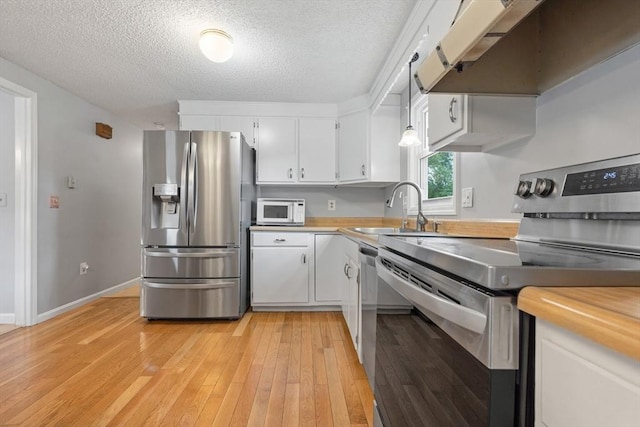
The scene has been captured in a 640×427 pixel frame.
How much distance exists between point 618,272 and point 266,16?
6.78 feet

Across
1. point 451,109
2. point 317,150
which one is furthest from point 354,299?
point 317,150

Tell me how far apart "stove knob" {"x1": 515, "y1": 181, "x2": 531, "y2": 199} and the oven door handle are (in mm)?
562

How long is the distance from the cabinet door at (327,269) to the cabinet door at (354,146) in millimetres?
681

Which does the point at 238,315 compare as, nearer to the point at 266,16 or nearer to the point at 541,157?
the point at 266,16

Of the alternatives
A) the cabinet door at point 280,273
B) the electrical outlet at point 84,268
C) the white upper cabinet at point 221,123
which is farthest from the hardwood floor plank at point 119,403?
the white upper cabinet at point 221,123

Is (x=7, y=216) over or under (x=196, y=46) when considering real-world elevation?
under

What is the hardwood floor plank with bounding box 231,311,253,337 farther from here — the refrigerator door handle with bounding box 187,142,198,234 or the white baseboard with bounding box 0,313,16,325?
the white baseboard with bounding box 0,313,16,325

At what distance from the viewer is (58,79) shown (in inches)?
109

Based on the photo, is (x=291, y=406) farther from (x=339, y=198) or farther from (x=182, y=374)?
(x=339, y=198)

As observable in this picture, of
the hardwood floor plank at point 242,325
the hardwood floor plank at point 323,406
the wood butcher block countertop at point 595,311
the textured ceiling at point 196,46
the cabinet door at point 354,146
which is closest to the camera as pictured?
the wood butcher block countertop at point 595,311

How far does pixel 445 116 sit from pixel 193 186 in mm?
2094

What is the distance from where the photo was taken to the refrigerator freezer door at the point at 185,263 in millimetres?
2678

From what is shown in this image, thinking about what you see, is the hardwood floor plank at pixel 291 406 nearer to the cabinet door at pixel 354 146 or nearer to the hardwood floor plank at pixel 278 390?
the hardwood floor plank at pixel 278 390

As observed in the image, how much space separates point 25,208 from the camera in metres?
2.62
